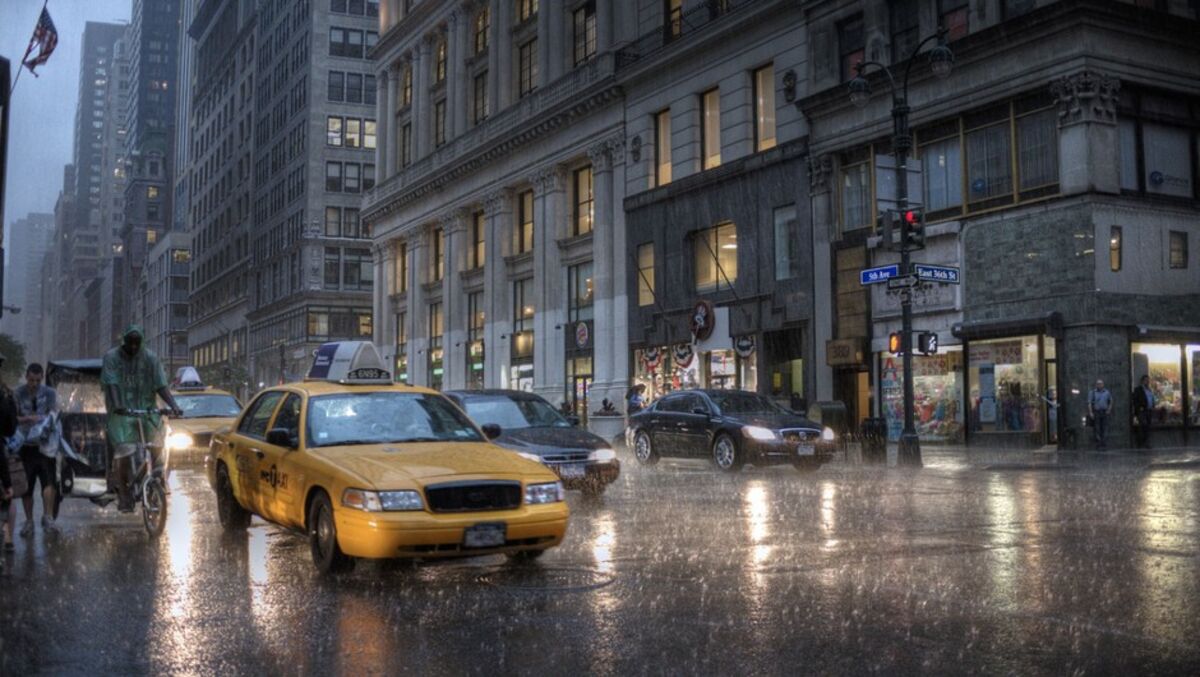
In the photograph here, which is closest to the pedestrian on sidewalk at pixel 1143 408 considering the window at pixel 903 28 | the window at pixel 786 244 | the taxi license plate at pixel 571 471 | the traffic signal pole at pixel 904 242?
the traffic signal pole at pixel 904 242

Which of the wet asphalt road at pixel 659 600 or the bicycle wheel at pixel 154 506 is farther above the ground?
the bicycle wheel at pixel 154 506

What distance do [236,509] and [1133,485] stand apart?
40.7 feet

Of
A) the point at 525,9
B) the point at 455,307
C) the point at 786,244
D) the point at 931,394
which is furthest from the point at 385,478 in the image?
the point at 455,307

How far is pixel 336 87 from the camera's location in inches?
3381

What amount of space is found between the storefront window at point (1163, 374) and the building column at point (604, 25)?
2447 cm

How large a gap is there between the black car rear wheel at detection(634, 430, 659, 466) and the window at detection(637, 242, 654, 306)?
17495 millimetres

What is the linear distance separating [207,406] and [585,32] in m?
29.1

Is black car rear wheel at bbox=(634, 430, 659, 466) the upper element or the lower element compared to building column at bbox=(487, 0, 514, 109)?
lower

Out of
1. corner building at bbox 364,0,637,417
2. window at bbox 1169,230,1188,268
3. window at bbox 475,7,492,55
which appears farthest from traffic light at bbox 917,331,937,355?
window at bbox 475,7,492,55

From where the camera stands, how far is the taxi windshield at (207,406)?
21.2 meters

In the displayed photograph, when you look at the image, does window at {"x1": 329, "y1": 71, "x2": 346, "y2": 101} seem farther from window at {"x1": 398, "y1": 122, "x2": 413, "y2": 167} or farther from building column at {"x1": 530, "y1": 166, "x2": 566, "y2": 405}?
building column at {"x1": 530, "y1": 166, "x2": 566, "y2": 405}

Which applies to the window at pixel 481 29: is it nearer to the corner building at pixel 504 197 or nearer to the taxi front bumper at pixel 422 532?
the corner building at pixel 504 197

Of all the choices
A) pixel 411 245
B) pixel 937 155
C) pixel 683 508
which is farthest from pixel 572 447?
pixel 411 245

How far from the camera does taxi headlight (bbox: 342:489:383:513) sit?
7.71m
